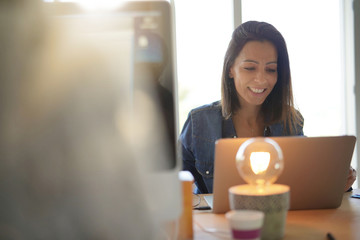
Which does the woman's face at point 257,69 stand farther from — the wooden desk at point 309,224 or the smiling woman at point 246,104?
the wooden desk at point 309,224

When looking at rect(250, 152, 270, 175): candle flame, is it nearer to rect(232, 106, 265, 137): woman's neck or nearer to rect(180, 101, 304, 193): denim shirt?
rect(180, 101, 304, 193): denim shirt

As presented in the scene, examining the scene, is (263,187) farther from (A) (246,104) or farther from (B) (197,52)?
(B) (197,52)

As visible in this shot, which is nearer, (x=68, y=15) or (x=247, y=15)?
(x=68, y=15)

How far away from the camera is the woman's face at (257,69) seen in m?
1.69

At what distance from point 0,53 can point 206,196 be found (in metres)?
0.82

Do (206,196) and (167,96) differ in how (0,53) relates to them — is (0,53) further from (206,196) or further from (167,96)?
(206,196)

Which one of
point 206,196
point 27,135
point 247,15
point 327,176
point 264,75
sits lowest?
point 206,196

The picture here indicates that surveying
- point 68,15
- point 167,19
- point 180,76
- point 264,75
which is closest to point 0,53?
point 68,15

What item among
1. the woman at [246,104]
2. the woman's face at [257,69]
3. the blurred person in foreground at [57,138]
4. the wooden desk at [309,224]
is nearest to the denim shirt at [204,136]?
the woman at [246,104]

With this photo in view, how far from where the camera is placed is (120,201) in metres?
0.68

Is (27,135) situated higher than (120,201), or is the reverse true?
(27,135)

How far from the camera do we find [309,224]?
3.07ft

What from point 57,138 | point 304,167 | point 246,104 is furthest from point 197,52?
point 57,138

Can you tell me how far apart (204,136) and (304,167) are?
0.75 m
